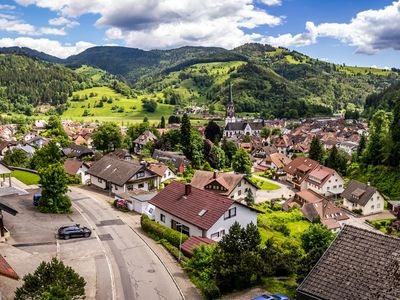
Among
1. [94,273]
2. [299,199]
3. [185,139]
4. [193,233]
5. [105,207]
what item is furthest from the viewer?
[185,139]

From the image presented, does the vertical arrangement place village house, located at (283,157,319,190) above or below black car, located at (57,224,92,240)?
below

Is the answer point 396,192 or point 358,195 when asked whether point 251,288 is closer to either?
point 358,195

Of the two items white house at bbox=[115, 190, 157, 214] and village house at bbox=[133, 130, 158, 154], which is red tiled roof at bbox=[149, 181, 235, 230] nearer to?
white house at bbox=[115, 190, 157, 214]

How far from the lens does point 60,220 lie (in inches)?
1658

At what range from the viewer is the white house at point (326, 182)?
85.1 m

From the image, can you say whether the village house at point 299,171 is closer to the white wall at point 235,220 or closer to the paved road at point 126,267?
the white wall at point 235,220

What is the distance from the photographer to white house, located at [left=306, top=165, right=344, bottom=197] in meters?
85.1

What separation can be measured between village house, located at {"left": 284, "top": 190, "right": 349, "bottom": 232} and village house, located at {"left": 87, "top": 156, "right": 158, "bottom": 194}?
2563 centimetres

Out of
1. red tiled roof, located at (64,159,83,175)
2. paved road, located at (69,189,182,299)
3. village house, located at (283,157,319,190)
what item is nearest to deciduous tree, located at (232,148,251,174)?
village house, located at (283,157,319,190)

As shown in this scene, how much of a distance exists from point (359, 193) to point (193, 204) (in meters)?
48.6

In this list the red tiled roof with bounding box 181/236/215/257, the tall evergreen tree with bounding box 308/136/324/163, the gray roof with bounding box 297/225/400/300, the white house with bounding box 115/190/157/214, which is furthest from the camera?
the tall evergreen tree with bounding box 308/136/324/163

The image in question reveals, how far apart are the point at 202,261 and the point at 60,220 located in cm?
1944

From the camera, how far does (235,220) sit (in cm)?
3838

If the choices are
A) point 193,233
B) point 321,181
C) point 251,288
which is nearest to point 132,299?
point 251,288
